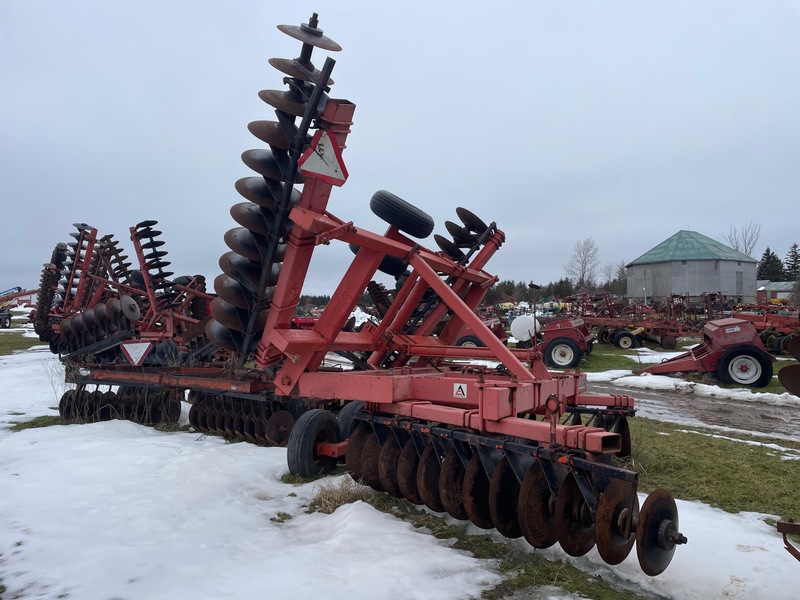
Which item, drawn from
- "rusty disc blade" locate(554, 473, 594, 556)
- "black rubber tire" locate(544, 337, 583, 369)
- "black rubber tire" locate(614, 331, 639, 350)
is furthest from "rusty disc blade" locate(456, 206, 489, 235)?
"black rubber tire" locate(614, 331, 639, 350)

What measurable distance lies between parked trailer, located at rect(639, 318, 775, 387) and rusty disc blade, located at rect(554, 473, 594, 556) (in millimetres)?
12512

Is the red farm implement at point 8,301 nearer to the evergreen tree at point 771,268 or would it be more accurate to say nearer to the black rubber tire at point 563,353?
the black rubber tire at point 563,353

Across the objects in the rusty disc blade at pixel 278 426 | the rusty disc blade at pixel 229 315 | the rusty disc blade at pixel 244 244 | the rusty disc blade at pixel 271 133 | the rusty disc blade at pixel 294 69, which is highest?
the rusty disc blade at pixel 294 69

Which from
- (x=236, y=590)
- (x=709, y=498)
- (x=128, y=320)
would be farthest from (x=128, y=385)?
(x=709, y=498)

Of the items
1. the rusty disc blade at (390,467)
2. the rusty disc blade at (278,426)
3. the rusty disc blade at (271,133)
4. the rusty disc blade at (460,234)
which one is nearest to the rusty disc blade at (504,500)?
the rusty disc blade at (390,467)

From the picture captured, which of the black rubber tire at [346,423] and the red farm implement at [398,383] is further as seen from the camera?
the black rubber tire at [346,423]

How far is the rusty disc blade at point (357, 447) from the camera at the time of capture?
4980mm

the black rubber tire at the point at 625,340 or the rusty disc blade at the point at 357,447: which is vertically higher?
the black rubber tire at the point at 625,340

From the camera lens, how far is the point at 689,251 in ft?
172

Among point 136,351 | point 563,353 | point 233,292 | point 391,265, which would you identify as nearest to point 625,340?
point 563,353

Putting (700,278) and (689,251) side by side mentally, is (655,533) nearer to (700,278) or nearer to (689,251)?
(700,278)

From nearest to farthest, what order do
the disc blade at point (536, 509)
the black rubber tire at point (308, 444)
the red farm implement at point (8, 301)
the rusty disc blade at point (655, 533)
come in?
1. the rusty disc blade at point (655, 533)
2. the disc blade at point (536, 509)
3. the black rubber tire at point (308, 444)
4. the red farm implement at point (8, 301)

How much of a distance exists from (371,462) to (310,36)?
3.59 metres

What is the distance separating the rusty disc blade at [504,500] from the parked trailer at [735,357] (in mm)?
12462
